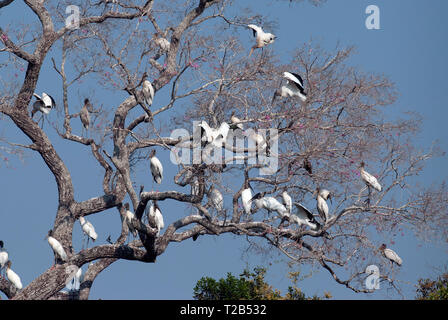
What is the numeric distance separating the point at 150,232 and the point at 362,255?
153 inches

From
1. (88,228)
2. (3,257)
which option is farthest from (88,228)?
(3,257)

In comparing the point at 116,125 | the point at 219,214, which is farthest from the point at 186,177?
the point at 116,125

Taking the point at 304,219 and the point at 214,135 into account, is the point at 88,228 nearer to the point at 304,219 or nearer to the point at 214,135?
the point at 214,135

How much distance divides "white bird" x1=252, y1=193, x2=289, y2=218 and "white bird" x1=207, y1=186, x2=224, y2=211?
640mm

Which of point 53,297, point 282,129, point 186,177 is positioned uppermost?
point 282,129

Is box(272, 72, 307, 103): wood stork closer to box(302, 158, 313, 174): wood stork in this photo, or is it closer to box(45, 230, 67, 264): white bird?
box(302, 158, 313, 174): wood stork

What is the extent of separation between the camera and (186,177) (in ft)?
42.9

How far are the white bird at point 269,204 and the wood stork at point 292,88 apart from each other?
1968mm

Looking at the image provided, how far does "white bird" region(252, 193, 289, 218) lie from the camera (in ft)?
42.1

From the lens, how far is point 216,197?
13.0 m
